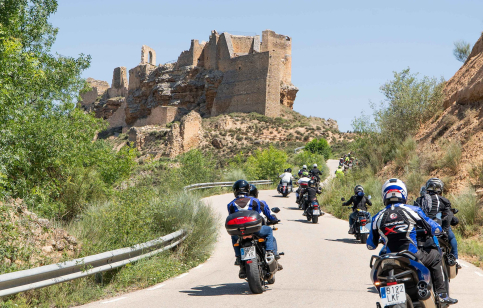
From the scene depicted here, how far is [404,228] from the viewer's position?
5.29m

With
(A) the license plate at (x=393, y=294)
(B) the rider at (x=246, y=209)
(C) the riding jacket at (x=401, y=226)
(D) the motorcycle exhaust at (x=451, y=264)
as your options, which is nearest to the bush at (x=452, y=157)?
(D) the motorcycle exhaust at (x=451, y=264)

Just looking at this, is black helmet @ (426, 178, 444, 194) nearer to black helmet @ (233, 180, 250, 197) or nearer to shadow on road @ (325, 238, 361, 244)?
black helmet @ (233, 180, 250, 197)

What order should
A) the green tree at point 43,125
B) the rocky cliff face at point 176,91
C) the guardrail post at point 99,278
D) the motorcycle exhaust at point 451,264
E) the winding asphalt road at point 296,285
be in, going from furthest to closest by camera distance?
the rocky cliff face at point 176,91 < the green tree at point 43,125 < the guardrail post at point 99,278 < the motorcycle exhaust at point 451,264 < the winding asphalt road at point 296,285

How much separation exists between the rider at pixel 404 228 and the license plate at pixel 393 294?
0.54 metres

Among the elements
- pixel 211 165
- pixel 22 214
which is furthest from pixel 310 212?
pixel 211 165

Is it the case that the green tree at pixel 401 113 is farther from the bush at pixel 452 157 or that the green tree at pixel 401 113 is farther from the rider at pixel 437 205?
the rider at pixel 437 205

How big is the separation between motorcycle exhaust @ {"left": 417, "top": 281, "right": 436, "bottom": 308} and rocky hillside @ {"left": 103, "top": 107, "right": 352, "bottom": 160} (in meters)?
55.3

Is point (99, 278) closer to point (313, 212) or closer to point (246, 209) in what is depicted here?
point (246, 209)

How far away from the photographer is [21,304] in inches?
246

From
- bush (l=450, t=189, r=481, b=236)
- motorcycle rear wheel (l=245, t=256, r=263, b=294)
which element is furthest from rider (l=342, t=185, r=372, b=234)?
motorcycle rear wheel (l=245, t=256, r=263, b=294)

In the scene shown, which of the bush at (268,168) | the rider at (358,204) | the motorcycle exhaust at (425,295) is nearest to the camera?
the motorcycle exhaust at (425,295)

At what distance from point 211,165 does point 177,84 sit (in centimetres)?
5120

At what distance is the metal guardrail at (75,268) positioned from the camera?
5.83m

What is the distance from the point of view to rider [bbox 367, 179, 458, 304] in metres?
5.30
